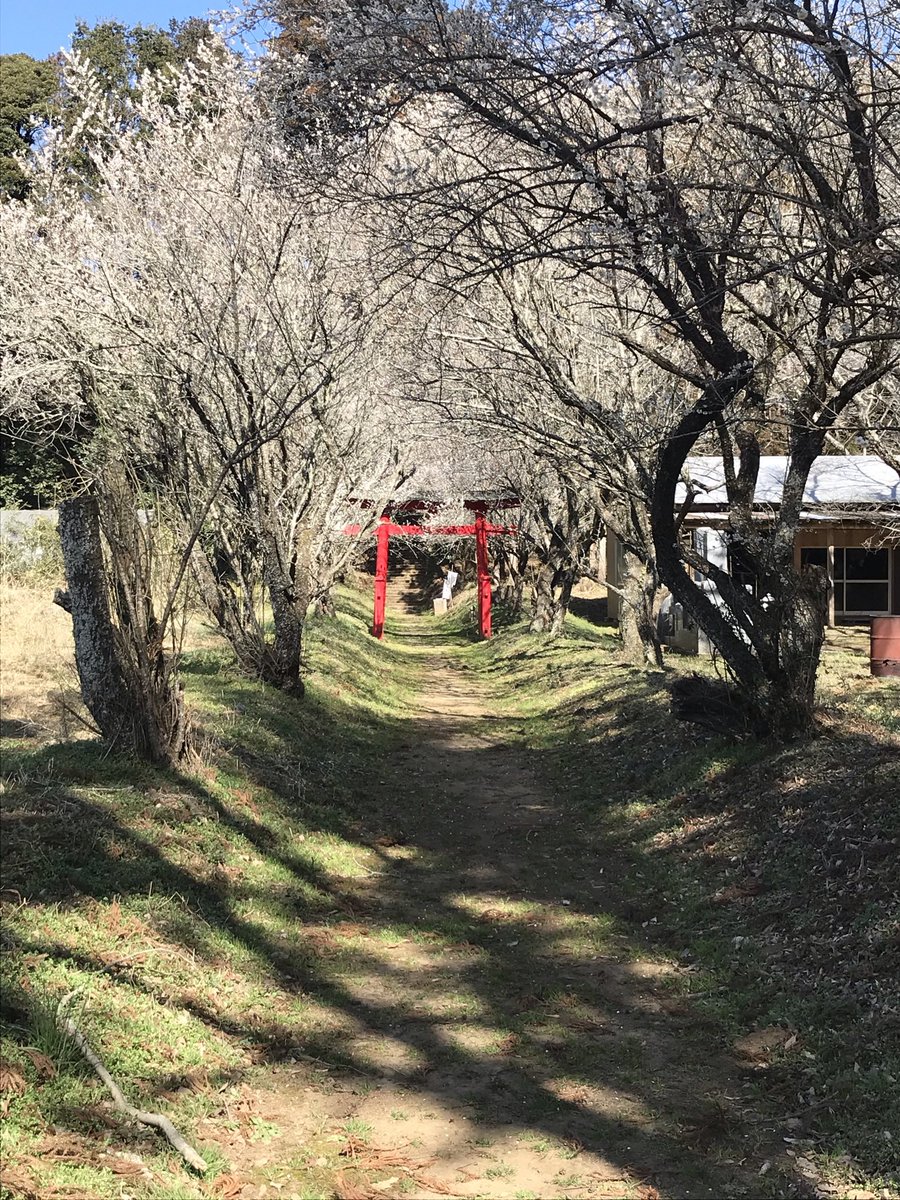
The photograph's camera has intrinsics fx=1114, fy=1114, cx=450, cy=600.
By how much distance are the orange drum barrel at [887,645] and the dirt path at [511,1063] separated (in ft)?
26.5

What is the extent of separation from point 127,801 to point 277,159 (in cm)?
501

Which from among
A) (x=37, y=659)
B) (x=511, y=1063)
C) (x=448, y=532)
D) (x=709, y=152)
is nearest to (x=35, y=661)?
(x=37, y=659)

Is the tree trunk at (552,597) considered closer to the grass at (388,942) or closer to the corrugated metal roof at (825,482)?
the corrugated metal roof at (825,482)

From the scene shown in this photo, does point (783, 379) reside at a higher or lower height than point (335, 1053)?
higher

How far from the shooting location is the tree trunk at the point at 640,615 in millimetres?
15922

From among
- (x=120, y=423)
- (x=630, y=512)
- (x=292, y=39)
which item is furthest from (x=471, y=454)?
(x=292, y=39)

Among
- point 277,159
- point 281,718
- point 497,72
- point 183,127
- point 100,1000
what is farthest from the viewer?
point 183,127

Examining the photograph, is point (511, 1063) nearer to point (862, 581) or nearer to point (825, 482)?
point (825, 482)

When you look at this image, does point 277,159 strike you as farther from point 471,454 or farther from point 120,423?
point 471,454

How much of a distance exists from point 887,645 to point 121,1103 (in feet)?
43.0

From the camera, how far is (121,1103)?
412 centimetres

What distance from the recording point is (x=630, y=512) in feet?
45.9

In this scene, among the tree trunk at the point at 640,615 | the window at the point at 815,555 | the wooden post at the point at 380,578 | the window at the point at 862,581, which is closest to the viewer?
the tree trunk at the point at 640,615

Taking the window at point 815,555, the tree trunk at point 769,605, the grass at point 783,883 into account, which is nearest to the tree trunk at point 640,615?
the grass at point 783,883
